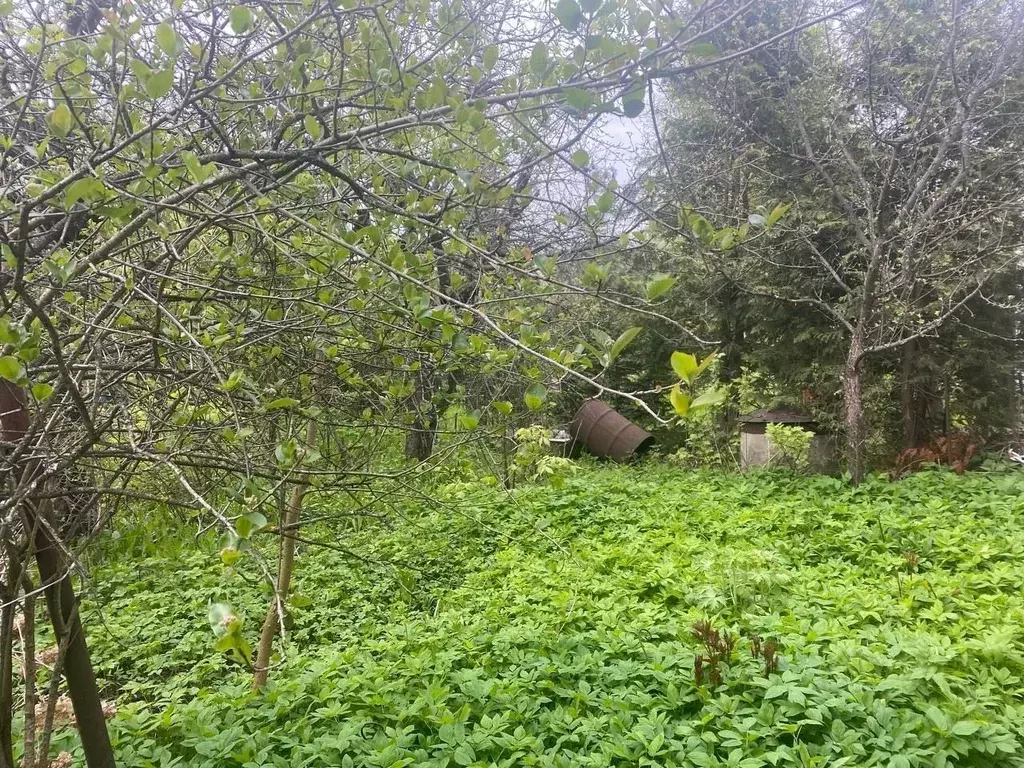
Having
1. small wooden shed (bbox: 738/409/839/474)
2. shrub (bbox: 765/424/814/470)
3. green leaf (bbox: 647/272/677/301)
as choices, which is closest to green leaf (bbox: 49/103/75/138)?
green leaf (bbox: 647/272/677/301)

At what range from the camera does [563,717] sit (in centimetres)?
231

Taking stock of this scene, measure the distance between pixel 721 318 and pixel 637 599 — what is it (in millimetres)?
6985

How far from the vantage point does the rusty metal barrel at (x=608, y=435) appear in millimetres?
9344

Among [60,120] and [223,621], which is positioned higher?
[60,120]

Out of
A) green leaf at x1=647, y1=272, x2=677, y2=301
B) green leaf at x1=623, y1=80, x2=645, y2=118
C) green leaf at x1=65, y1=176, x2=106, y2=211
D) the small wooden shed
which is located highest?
green leaf at x1=623, y1=80, x2=645, y2=118

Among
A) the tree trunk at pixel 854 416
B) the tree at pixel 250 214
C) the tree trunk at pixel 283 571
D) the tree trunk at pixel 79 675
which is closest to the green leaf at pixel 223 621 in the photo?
the tree at pixel 250 214

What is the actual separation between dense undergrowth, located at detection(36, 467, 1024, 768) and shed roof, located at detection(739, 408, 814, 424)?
1.89 meters

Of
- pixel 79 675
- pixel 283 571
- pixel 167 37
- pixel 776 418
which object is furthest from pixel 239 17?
pixel 776 418

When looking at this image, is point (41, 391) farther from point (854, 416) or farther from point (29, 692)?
point (854, 416)

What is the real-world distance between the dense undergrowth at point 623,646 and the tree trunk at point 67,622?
0.78ft

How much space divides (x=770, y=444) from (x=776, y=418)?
0.97 feet

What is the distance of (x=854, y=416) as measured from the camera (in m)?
5.81

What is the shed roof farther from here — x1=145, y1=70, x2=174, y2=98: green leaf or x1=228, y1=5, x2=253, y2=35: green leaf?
x1=145, y1=70, x2=174, y2=98: green leaf

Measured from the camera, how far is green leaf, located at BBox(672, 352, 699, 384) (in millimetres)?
917
